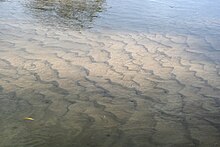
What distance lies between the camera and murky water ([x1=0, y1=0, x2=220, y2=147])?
338cm

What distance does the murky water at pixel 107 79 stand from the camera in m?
3.38

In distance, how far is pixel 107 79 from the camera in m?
4.68

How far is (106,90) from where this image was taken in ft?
14.2

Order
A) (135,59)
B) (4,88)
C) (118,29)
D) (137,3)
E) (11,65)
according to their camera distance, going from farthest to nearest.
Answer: (137,3)
(118,29)
(135,59)
(11,65)
(4,88)

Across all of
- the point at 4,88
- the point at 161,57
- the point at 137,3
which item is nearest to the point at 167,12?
the point at 137,3

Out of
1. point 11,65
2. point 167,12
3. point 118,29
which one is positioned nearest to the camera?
point 11,65

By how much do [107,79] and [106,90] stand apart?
1.22 ft

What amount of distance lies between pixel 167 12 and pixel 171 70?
407 cm

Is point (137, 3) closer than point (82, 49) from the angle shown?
No

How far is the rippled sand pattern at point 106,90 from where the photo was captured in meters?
3.34

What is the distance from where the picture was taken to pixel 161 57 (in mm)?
5750

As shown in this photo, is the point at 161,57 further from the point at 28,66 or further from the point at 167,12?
the point at 167,12

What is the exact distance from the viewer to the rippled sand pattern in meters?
3.34

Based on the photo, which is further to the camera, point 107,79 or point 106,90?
point 107,79
